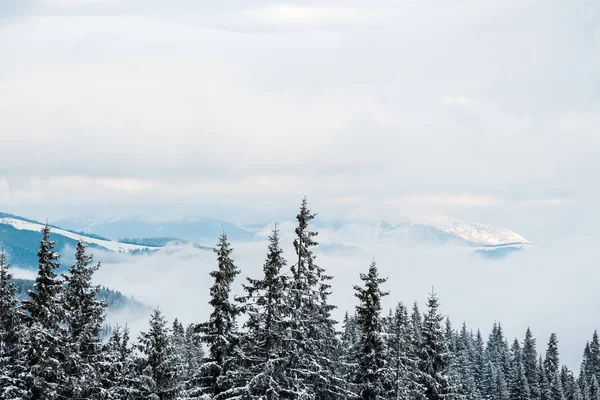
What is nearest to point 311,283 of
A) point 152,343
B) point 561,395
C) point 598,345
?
point 152,343

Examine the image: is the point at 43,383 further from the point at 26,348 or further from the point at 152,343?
the point at 152,343

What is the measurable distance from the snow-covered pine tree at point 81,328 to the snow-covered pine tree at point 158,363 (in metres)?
3.09

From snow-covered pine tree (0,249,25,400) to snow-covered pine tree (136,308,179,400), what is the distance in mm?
7217

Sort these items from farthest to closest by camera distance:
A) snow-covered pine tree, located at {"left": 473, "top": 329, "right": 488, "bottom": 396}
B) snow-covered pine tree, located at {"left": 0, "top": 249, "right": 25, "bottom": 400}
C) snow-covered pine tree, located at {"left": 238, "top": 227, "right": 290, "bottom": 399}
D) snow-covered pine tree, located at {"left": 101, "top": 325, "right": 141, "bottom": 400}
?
snow-covered pine tree, located at {"left": 473, "top": 329, "right": 488, "bottom": 396} < snow-covered pine tree, located at {"left": 101, "top": 325, "right": 141, "bottom": 400} < snow-covered pine tree, located at {"left": 238, "top": 227, "right": 290, "bottom": 399} < snow-covered pine tree, located at {"left": 0, "top": 249, "right": 25, "bottom": 400}

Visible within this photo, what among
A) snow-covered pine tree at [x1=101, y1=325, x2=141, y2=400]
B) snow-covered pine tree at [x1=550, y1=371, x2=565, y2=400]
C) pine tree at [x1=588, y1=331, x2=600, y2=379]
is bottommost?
snow-covered pine tree at [x1=550, y1=371, x2=565, y2=400]

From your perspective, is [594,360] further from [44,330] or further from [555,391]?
[44,330]

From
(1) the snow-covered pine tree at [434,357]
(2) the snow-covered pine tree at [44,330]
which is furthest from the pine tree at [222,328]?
(1) the snow-covered pine tree at [434,357]

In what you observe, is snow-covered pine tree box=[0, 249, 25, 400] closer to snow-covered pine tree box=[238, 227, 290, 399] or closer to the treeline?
the treeline

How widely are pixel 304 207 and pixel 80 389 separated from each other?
55.7 ft

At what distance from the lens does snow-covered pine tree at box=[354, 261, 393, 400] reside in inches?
1673

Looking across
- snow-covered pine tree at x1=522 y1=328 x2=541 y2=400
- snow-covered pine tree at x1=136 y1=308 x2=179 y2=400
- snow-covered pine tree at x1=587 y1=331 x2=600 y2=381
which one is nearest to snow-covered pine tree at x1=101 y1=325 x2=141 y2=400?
snow-covered pine tree at x1=136 y1=308 x2=179 y2=400

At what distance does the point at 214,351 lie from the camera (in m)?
37.8

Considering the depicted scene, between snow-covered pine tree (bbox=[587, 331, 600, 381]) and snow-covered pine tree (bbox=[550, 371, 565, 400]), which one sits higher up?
snow-covered pine tree (bbox=[587, 331, 600, 381])

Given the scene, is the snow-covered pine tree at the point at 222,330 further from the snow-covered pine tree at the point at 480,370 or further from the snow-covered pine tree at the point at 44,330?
the snow-covered pine tree at the point at 480,370
